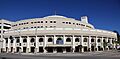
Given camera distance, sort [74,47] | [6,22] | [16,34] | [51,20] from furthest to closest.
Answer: [6,22]
[51,20]
[16,34]
[74,47]

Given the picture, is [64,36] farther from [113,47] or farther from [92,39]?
[113,47]

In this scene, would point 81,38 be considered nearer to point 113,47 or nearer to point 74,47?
point 74,47

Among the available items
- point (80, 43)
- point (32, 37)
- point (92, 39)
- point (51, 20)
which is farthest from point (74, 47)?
point (51, 20)

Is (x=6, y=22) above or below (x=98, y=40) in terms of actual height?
above

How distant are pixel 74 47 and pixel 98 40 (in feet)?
46.2

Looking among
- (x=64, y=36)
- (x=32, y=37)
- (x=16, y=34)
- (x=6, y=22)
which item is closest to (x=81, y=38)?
(x=64, y=36)

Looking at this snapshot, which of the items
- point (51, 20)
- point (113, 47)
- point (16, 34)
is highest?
point (51, 20)

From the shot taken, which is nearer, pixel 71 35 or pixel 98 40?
pixel 71 35

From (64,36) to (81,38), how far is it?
651 cm

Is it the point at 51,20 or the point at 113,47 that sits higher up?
the point at 51,20

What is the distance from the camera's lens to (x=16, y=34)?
7081cm

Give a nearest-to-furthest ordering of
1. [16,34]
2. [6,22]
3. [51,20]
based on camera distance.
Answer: [16,34] < [51,20] < [6,22]

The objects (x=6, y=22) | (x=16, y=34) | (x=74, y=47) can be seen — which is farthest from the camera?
(x=6, y=22)

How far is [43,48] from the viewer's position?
219 ft
